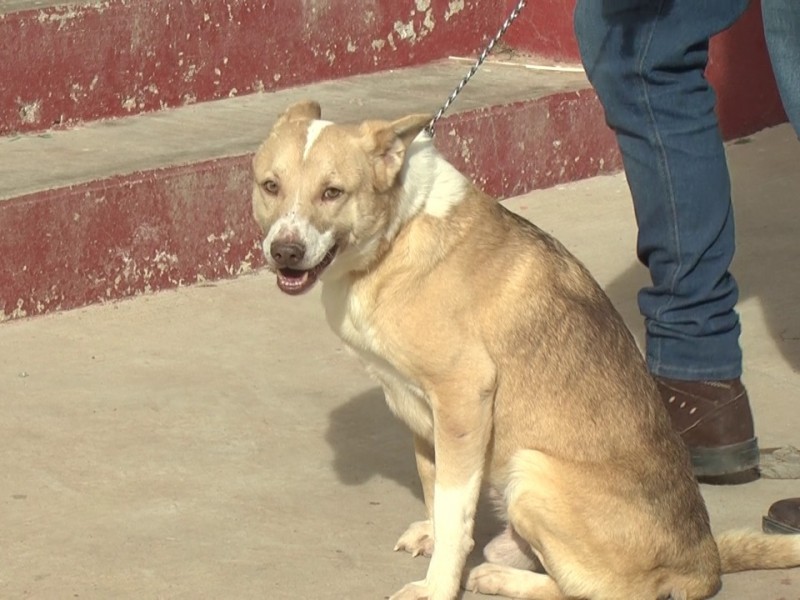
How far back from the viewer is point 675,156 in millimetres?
3920

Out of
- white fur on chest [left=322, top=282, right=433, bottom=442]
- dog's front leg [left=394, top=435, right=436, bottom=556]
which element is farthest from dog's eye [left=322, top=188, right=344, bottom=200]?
dog's front leg [left=394, top=435, right=436, bottom=556]

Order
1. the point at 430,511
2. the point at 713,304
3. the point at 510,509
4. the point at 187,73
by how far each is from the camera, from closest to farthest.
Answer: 1. the point at 510,509
2. the point at 430,511
3. the point at 713,304
4. the point at 187,73

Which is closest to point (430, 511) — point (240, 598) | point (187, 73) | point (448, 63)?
point (240, 598)

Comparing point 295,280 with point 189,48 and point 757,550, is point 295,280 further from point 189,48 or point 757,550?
point 189,48

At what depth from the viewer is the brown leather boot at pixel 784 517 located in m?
3.73

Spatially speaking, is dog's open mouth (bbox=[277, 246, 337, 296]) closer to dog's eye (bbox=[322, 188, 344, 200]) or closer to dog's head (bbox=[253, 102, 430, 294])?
dog's head (bbox=[253, 102, 430, 294])

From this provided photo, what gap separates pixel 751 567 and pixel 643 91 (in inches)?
47.5

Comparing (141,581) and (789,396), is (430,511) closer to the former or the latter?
(141,581)

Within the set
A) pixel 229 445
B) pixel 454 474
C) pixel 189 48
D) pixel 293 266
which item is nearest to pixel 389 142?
pixel 293 266

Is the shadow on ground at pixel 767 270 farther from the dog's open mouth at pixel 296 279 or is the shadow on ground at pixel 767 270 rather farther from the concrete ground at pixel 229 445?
the dog's open mouth at pixel 296 279

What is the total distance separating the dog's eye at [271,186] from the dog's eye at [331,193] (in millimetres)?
113

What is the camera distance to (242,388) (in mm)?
4676

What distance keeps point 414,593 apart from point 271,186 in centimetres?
97

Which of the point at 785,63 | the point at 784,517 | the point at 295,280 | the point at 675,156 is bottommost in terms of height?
the point at 784,517
